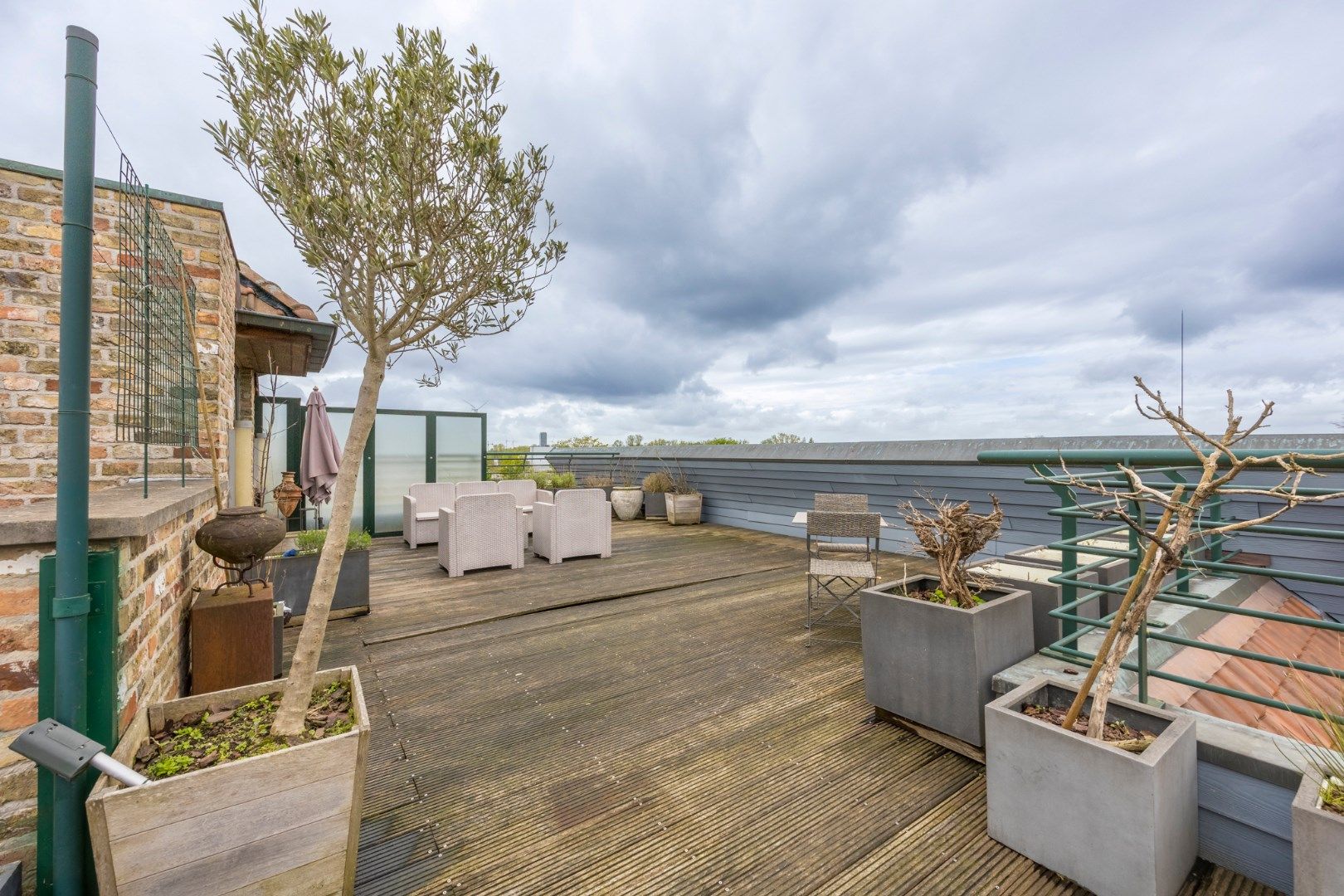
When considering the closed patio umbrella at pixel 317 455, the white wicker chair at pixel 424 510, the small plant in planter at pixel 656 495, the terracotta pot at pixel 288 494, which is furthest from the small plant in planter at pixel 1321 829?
the terracotta pot at pixel 288 494

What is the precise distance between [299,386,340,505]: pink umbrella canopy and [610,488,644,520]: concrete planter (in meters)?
4.46

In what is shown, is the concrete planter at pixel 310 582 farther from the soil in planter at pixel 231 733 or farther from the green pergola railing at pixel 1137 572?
the green pergola railing at pixel 1137 572

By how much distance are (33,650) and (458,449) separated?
7840 millimetres

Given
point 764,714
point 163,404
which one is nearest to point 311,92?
point 163,404

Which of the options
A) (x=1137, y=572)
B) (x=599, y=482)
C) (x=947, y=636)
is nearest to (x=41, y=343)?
(x=947, y=636)

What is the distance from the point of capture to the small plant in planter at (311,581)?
3.93 meters

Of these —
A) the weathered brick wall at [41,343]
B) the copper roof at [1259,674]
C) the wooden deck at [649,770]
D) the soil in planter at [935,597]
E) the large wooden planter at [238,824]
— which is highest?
the weathered brick wall at [41,343]

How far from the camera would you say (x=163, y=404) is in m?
2.67

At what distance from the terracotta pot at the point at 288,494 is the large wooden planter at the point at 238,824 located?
6.34 meters

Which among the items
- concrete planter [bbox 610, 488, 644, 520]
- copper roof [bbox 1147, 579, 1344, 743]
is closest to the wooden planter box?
concrete planter [bbox 610, 488, 644, 520]

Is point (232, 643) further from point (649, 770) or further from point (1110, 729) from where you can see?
point (1110, 729)

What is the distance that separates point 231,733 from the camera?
1510 millimetres

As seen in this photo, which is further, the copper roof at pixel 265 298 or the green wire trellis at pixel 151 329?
the copper roof at pixel 265 298

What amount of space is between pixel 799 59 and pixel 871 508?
16.5 feet
